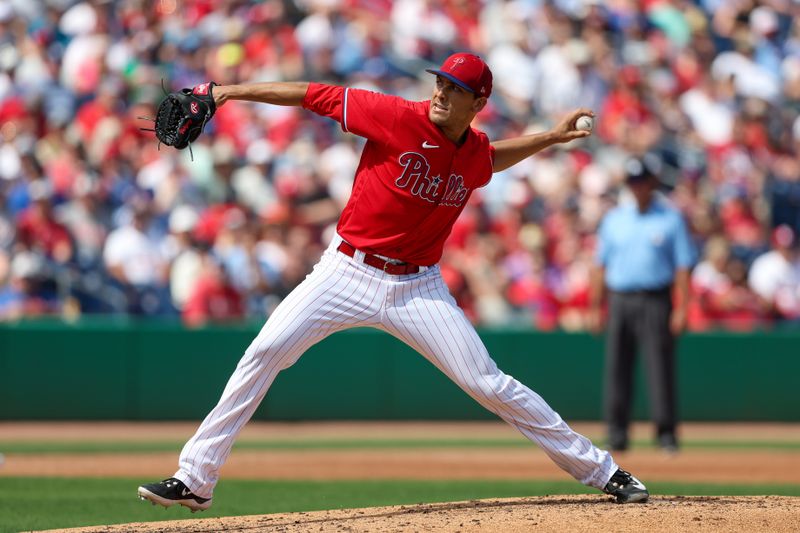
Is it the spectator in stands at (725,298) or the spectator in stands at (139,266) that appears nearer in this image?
the spectator in stands at (139,266)

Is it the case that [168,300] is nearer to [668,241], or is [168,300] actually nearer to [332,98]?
[668,241]

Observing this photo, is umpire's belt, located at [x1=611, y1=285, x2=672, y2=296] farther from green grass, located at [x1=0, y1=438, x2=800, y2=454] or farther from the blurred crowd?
the blurred crowd

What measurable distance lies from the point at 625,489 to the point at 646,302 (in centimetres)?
434

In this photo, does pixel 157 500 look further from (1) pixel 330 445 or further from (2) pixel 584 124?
(1) pixel 330 445

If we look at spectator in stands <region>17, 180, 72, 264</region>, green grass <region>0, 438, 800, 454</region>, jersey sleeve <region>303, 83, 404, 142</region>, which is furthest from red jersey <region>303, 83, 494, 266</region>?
spectator in stands <region>17, 180, 72, 264</region>

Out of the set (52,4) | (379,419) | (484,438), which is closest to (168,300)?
(379,419)

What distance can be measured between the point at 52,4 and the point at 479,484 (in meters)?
9.55

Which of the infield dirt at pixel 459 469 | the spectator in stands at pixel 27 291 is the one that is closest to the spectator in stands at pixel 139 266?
the spectator in stands at pixel 27 291

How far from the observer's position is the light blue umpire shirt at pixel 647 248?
394 inches

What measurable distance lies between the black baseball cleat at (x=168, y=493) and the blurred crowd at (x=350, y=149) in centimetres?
690

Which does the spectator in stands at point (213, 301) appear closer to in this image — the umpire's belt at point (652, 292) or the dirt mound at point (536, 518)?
the umpire's belt at point (652, 292)

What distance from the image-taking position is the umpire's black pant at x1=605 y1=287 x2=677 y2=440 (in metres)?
9.88

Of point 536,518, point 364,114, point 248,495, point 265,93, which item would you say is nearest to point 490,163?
point 364,114

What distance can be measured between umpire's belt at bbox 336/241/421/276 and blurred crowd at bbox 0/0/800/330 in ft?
22.3
